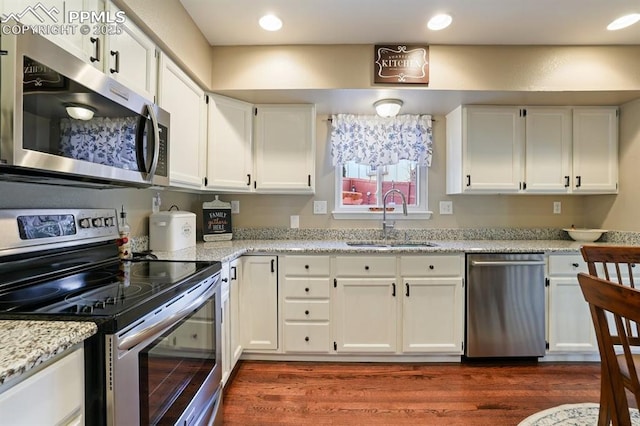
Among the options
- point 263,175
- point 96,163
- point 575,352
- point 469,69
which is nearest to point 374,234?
point 263,175

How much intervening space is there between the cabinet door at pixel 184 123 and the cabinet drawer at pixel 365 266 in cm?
119

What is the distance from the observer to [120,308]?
914mm

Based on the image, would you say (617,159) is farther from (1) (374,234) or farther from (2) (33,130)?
(2) (33,130)

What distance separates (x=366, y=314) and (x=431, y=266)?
596mm

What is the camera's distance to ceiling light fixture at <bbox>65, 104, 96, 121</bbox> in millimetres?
1030

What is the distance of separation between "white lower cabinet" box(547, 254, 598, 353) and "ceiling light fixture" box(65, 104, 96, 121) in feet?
9.46

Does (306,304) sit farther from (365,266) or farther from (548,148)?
(548,148)

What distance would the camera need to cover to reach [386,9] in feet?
6.40

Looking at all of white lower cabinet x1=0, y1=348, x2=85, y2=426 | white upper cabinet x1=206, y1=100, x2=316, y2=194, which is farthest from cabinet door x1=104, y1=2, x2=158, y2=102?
white lower cabinet x1=0, y1=348, x2=85, y2=426

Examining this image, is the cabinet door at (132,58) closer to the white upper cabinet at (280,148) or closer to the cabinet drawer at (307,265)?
the white upper cabinet at (280,148)

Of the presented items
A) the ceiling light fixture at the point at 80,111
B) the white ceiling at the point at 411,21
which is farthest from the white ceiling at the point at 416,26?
the ceiling light fixture at the point at 80,111

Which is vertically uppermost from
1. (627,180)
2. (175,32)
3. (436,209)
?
(175,32)

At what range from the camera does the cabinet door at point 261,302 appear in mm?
2324

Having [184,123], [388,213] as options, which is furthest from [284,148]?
[388,213]
